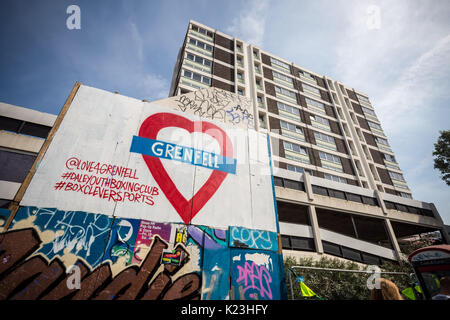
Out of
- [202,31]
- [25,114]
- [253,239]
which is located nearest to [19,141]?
[25,114]

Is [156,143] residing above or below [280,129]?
below

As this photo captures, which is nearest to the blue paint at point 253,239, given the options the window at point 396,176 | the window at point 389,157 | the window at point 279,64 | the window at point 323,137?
the window at point 323,137

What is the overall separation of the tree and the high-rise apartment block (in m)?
4.55

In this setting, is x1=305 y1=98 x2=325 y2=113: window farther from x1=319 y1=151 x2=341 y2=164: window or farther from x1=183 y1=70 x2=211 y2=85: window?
x1=183 y1=70 x2=211 y2=85: window

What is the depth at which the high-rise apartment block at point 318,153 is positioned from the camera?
18297 millimetres

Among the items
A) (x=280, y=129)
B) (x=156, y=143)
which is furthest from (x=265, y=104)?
(x=156, y=143)

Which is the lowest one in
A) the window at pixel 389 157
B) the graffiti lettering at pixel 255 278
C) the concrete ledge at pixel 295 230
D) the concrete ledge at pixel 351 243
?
the graffiti lettering at pixel 255 278

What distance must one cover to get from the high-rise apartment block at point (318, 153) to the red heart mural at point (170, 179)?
A: 10851 millimetres

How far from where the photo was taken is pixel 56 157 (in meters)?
6.14

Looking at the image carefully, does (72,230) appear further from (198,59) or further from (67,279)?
(198,59)

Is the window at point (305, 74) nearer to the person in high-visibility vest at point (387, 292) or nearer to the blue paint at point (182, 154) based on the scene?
the blue paint at point (182, 154)

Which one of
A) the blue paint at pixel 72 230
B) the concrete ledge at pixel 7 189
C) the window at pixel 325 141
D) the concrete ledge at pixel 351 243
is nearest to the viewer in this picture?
the blue paint at pixel 72 230
